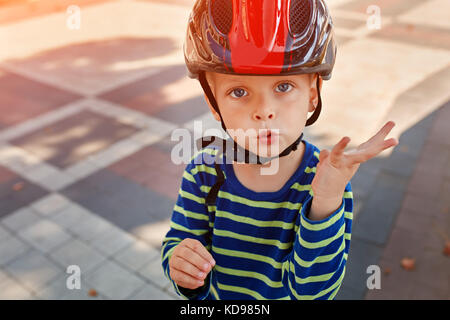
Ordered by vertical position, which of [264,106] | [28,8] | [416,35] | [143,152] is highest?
[264,106]

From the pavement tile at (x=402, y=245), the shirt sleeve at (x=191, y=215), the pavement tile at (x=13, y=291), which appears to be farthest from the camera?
the pavement tile at (x=402, y=245)

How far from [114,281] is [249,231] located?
9.02 ft

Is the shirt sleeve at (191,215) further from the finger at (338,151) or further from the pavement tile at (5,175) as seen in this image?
the pavement tile at (5,175)

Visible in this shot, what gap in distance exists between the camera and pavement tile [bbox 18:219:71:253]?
443 cm

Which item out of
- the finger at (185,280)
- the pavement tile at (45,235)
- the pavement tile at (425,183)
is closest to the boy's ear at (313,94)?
the finger at (185,280)

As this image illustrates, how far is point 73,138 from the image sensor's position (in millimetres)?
6457

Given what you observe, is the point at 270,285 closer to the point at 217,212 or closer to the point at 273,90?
the point at 217,212

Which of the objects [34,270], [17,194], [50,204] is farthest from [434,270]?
→ [17,194]

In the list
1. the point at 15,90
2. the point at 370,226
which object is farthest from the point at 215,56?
the point at 15,90

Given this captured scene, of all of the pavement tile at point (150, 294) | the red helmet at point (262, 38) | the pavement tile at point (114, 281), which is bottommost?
the pavement tile at point (114, 281)

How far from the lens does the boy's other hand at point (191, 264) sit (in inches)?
56.3

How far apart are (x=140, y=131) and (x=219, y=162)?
5093 millimetres

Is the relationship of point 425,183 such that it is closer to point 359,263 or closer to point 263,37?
point 359,263

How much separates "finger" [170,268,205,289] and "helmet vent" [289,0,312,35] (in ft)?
3.30
